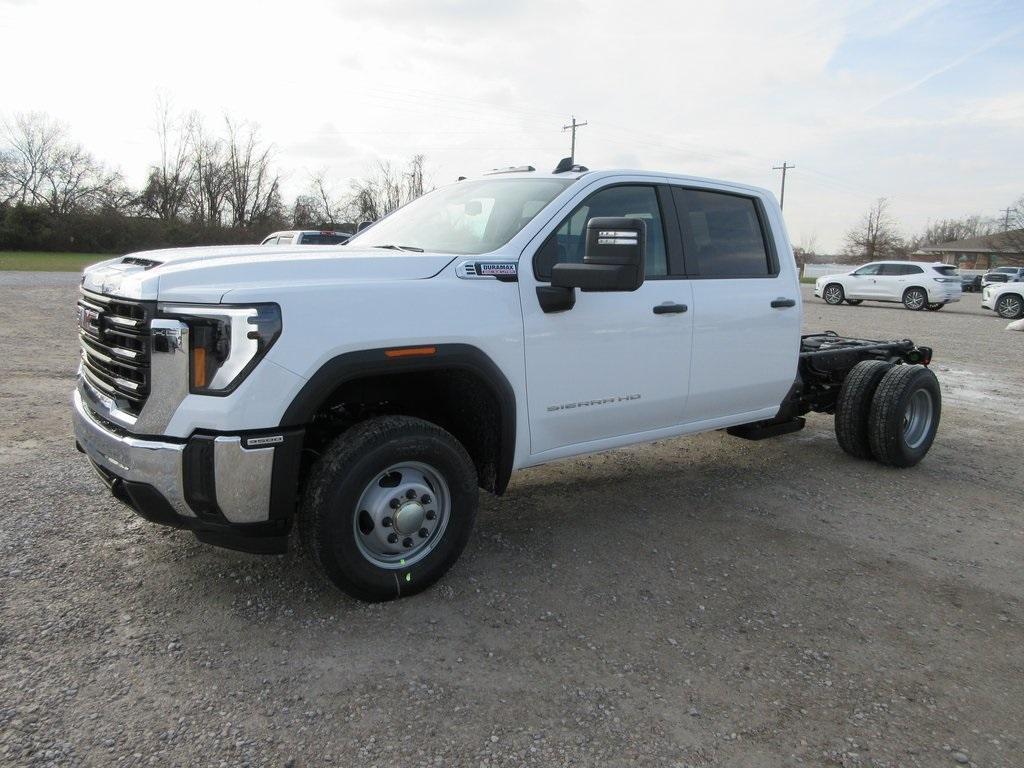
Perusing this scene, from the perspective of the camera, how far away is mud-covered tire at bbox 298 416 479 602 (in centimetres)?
312

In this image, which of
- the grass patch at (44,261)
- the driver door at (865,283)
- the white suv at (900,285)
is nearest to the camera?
the white suv at (900,285)

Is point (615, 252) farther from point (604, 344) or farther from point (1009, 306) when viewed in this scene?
point (1009, 306)

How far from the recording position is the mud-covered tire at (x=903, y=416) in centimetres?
571

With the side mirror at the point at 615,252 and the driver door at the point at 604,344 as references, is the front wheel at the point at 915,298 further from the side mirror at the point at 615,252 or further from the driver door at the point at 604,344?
the side mirror at the point at 615,252

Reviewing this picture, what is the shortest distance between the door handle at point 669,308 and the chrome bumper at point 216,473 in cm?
225

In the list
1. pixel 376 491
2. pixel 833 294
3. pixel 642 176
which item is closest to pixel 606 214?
pixel 642 176

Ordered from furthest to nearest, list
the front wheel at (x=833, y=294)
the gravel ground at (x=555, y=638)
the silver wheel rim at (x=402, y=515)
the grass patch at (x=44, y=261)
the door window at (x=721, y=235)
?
the grass patch at (x=44, y=261), the front wheel at (x=833, y=294), the door window at (x=721, y=235), the silver wheel rim at (x=402, y=515), the gravel ground at (x=555, y=638)

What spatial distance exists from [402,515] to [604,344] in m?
1.40

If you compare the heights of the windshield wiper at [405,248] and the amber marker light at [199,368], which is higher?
the windshield wiper at [405,248]

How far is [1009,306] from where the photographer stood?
24.1 m

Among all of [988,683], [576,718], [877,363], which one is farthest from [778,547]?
[877,363]

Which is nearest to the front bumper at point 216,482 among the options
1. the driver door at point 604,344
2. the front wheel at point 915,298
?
the driver door at point 604,344

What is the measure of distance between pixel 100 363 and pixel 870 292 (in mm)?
26918

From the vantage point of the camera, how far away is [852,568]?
403 centimetres
